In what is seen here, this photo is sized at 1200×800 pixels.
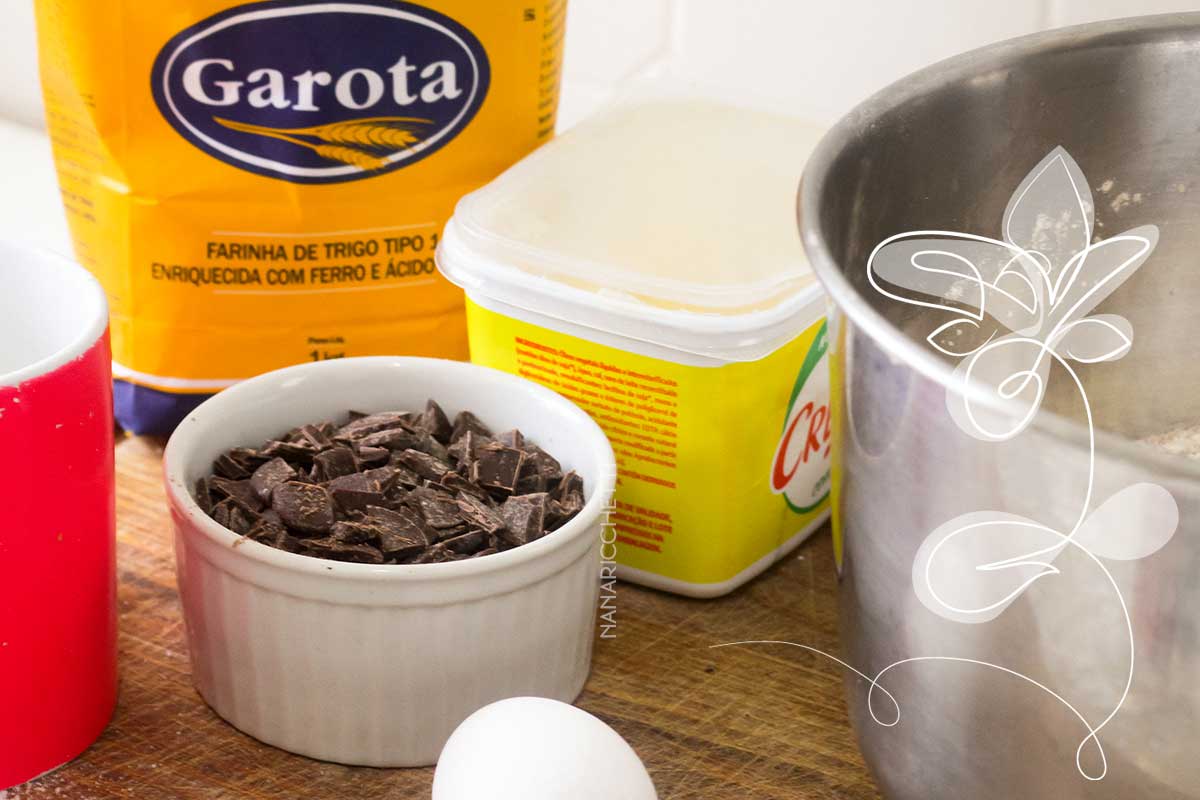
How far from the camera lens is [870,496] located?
450 millimetres

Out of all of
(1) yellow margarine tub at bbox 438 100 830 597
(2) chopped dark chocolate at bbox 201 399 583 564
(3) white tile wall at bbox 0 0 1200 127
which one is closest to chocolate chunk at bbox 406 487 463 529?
(2) chopped dark chocolate at bbox 201 399 583 564

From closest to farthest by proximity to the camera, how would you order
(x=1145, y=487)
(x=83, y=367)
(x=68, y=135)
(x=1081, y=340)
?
Result: (x=1145, y=487), (x=83, y=367), (x=1081, y=340), (x=68, y=135)

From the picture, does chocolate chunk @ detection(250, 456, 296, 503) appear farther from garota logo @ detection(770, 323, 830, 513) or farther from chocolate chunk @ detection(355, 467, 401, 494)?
garota logo @ detection(770, 323, 830, 513)

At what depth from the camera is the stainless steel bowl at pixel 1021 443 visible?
383 mm

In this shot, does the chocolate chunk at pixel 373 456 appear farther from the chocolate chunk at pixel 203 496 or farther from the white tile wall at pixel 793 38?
the white tile wall at pixel 793 38

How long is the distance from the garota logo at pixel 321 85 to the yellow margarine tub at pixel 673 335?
0.18ft

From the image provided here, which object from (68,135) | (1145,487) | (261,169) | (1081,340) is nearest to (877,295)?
(1081,340)

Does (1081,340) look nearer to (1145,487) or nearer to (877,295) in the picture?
(877,295)

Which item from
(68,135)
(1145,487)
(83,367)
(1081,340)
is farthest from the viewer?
(68,135)

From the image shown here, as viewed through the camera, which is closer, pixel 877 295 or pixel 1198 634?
pixel 1198 634

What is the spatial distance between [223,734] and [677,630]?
8.1 inches

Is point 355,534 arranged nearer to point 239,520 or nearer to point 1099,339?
point 239,520

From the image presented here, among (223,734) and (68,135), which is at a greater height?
(68,135)
